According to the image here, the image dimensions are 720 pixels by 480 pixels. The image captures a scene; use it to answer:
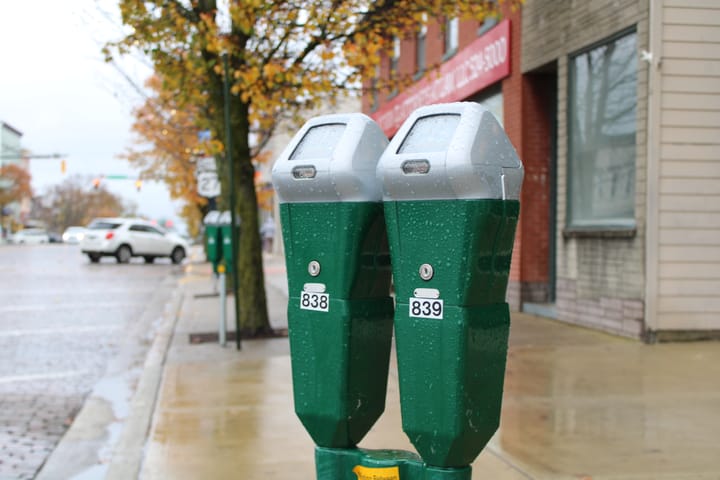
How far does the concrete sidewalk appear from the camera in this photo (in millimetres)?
5355

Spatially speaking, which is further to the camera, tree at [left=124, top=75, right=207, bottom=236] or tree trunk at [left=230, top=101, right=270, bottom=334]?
tree at [left=124, top=75, right=207, bottom=236]

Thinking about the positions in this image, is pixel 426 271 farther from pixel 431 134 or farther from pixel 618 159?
pixel 618 159

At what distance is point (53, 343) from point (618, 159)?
7454 mm

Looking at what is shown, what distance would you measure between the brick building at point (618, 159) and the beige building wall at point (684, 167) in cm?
1

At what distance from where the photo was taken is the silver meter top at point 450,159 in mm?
3379

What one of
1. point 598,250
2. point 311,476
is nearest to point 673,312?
point 598,250

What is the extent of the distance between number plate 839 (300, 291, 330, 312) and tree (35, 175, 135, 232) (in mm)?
102967

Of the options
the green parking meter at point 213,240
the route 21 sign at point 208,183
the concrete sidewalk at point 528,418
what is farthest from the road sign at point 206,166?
the concrete sidewalk at point 528,418

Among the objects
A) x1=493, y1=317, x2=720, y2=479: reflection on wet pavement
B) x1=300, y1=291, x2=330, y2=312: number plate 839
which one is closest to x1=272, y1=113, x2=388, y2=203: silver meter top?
x1=300, y1=291, x2=330, y2=312: number plate 839

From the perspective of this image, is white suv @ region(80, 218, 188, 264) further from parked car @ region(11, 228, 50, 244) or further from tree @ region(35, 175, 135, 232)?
tree @ region(35, 175, 135, 232)

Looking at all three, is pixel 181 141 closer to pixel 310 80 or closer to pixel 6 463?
pixel 310 80

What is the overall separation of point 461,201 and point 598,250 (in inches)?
299

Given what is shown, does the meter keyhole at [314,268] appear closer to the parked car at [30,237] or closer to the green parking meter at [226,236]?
the green parking meter at [226,236]

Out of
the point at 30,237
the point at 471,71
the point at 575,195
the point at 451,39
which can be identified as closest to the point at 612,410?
the point at 575,195
